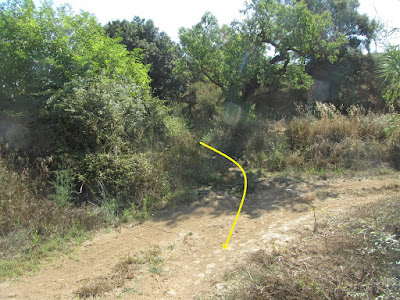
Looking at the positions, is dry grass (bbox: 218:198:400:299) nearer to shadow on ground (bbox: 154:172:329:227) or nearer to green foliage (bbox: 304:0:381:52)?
shadow on ground (bbox: 154:172:329:227)

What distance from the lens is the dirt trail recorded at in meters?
3.88

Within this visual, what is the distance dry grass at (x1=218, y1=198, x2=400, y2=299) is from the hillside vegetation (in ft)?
6.44

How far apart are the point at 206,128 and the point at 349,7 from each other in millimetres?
10997

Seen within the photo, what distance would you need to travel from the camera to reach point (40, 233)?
208 inches

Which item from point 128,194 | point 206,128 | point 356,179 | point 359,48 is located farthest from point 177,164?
point 359,48

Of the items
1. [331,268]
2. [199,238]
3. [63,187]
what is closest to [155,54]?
[63,187]

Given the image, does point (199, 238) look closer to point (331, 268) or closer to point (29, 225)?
point (331, 268)

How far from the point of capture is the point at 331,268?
134 inches

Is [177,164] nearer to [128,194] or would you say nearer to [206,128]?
[128,194]

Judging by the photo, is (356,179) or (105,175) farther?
(356,179)

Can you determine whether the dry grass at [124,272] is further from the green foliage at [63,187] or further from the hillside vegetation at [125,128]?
the green foliage at [63,187]

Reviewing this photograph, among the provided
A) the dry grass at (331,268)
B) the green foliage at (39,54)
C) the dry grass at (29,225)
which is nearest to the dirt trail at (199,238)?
the dry grass at (29,225)

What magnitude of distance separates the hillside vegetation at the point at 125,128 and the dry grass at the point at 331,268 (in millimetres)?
1964

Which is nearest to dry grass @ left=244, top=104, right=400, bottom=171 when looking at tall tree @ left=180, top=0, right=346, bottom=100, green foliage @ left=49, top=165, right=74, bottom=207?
tall tree @ left=180, top=0, right=346, bottom=100
